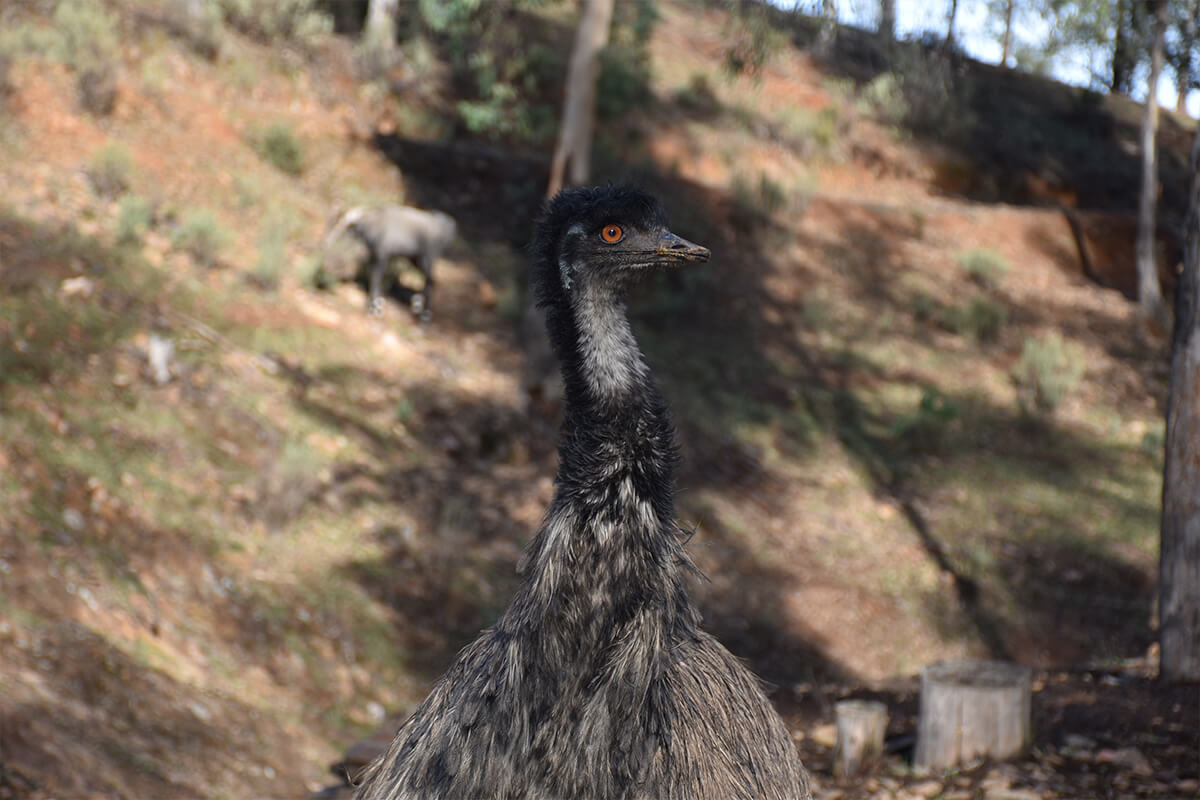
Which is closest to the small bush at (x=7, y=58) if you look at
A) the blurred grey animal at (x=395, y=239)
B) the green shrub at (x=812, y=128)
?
the blurred grey animal at (x=395, y=239)

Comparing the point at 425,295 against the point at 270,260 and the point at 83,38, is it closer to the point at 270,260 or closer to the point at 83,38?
the point at 270,260

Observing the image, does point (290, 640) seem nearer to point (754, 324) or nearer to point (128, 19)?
point (754, 324)

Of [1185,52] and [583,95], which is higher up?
[1185,52]

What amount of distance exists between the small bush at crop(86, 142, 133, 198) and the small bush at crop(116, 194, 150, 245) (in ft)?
1.55

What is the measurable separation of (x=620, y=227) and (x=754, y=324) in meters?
13.6

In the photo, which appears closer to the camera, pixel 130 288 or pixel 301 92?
pixel 130 288

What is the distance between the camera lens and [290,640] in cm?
746

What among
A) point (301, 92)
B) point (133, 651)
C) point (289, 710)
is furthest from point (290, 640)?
point (301, 92)

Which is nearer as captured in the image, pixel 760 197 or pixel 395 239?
pixel 395 239

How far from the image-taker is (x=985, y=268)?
19266 millimetres

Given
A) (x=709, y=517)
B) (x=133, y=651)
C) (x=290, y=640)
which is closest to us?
(x=133, y=651)

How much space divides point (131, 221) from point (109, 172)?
1.01 m

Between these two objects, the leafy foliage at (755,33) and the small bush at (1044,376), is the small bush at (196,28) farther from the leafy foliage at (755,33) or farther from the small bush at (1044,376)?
the small bush at (1044,376)

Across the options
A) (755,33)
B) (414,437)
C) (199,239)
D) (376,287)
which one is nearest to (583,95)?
(376,287)
